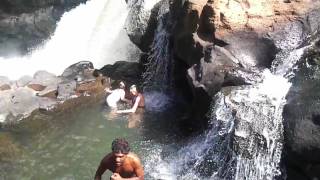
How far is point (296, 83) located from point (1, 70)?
1109 centimetres

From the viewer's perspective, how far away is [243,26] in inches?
426

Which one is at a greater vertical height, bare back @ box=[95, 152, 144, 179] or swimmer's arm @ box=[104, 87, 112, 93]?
bare back @ box=[95, 152, 144, 179]

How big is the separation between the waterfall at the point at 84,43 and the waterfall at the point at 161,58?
2.63 m

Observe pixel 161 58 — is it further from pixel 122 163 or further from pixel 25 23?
pixel 122 163

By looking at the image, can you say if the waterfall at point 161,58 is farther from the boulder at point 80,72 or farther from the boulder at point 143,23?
the boulder at point 80,72

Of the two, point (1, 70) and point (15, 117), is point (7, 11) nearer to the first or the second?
point (1, 70)

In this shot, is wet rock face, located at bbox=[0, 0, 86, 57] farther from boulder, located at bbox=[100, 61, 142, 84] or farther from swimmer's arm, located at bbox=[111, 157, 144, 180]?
swimmer's arm, located at bbox=[111, 157, 144, 180]

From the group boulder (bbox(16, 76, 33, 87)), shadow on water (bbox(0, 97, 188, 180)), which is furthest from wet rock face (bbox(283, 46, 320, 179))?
boulder (bbox(16, 76, 33, 87))

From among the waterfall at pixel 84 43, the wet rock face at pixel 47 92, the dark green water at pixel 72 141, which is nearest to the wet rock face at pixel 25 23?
the waterfall at pixel 84 43

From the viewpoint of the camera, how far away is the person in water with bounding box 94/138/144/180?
21.6ft

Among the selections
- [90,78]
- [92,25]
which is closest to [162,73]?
[90,78]

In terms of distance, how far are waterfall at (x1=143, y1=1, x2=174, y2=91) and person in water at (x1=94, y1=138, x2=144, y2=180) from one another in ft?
21.8

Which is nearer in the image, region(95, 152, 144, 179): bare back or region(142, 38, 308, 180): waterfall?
region(95, 152, 144, 179): bare back

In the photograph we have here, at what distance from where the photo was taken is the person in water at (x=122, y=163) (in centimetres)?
658
